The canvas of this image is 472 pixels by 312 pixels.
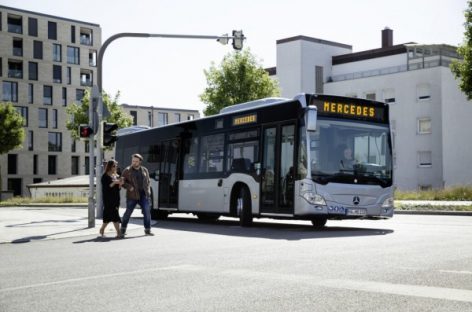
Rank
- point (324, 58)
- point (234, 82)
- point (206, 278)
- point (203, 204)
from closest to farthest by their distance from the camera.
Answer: point (206, 278)
point (203, 204)
point (234, 82)
point (324, 58)

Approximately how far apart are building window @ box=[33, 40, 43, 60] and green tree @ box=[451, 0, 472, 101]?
194ft

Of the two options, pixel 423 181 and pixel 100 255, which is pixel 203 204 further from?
pixel 423 181

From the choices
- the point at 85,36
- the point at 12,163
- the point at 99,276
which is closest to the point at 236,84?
the point at 99,276

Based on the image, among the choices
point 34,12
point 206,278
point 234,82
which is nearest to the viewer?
point 206,278

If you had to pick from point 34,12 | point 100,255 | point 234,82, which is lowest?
point 100,255

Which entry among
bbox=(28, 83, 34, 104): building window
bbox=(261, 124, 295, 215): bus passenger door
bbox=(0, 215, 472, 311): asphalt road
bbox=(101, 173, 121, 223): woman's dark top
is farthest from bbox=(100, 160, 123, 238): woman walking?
bbox=(28, 83, 34, 104): building window

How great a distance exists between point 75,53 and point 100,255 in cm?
7350

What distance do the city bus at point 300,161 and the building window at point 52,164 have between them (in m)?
61.7

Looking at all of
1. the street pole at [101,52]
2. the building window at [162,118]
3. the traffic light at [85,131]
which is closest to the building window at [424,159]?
the street pole at [101,52]

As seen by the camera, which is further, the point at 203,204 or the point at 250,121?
the point at 203,204

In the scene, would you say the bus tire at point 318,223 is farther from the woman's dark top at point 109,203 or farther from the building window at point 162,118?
the building window at point 162,118

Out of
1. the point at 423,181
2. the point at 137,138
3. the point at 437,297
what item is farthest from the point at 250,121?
the point at 423,181

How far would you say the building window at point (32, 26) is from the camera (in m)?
76.9

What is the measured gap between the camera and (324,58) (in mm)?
67438
